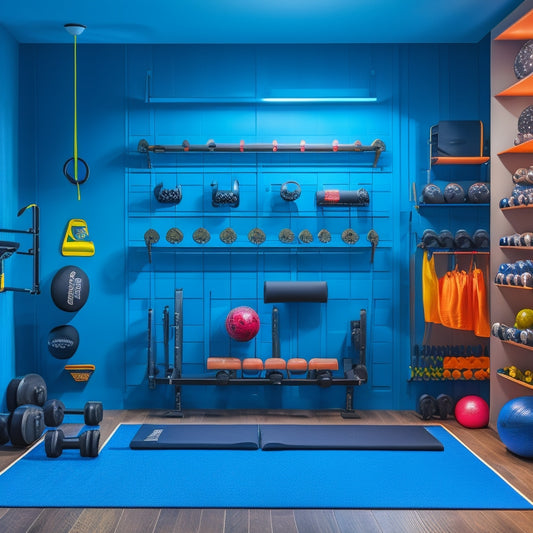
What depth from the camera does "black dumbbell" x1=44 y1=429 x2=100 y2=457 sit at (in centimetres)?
390

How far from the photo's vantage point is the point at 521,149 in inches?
173

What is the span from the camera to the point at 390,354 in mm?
5250

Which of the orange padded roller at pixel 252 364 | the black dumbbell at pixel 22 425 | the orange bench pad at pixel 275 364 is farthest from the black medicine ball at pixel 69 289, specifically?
the orange bench pad at pixel 275 364

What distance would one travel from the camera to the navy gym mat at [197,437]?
13.6 feet

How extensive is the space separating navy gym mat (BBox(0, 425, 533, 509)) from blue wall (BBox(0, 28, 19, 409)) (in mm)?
993

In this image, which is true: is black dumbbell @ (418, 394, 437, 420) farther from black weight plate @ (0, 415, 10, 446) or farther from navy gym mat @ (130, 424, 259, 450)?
black weight plate @ (0, 415, 10, 446)

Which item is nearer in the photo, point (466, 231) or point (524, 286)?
point (524, 286)

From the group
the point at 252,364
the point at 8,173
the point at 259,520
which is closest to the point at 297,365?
the point at 252,364

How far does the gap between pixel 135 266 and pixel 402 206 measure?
2328 mm

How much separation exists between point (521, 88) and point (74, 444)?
3.88 m

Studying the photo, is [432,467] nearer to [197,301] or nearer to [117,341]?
[197,301]

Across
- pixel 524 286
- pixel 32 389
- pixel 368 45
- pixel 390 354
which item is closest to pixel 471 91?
pixel 368 45

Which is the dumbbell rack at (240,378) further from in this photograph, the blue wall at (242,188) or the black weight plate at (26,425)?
the black weight plate at (26,425)

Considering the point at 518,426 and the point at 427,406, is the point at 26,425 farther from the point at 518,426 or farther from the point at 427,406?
the point at 518,426
